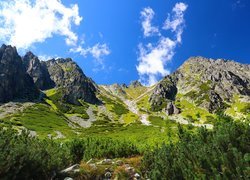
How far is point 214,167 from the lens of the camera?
9.61 metres

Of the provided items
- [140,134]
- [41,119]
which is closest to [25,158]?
[140,134]

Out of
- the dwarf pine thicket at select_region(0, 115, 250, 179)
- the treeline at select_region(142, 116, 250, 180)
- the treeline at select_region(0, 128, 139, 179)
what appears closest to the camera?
the treeline at select_region(142, 116, 250, 180)

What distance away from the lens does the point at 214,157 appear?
9656 millimetres

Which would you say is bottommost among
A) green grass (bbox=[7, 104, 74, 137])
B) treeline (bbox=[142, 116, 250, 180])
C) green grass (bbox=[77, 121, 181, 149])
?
treeline (bbox=[142, 116, 250, 180])

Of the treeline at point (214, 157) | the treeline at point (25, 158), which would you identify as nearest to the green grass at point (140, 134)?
the treeline at point (25, 158)

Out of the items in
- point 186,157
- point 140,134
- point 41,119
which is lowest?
point 186,157

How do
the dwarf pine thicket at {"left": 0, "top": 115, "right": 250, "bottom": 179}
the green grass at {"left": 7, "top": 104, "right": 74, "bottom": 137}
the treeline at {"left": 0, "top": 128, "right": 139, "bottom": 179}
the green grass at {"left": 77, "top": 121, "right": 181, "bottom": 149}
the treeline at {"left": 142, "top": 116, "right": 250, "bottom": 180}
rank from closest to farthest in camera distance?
the treeline at {"left": 142, "top": 116, "right": 250, "bottom": 180}, the dwarf pine thicket at {"left": 0, "top": 115, "right": 250, "bottom": 179}, the treeline at {"left": 0, "top": 128, "right": 139, "bottom": 179}, the green grass at {"left": 77, "top": 121, "right": 181, "bottom": 149}, the green grass at {"left": 7, "top": 104, "right": 74, "bottom": 137}

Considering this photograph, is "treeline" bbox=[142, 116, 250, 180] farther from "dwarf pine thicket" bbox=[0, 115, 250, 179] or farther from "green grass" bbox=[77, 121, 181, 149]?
"green grass" bbox=[77, 121, 181, 149]

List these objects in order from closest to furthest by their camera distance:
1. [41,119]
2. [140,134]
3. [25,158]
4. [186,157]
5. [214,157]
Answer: [214,157] < [186,157] < [25,158] < [140,134] < [41,119]

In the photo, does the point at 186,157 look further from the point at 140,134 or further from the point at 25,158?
the point at 140,134

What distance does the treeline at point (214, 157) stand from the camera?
873 cm

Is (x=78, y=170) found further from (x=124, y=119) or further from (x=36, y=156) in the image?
(x=124, y=119)

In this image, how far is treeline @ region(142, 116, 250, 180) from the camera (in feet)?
28.6

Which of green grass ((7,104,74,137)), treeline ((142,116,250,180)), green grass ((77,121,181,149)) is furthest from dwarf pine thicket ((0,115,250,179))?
green grass ((7,104,74,137))
